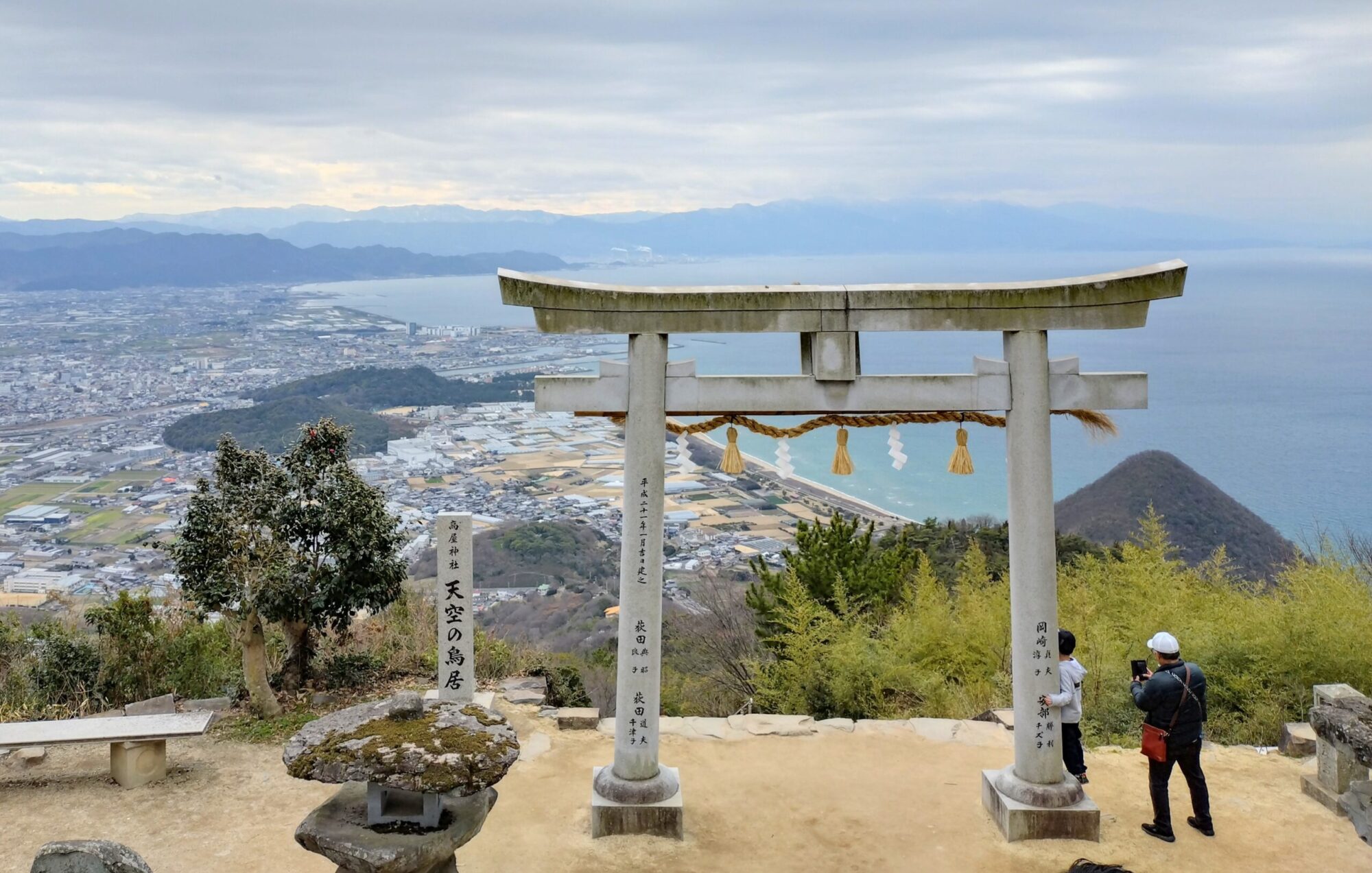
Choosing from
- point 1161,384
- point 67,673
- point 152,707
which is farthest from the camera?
point 1161,384

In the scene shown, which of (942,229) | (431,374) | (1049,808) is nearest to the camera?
(1049,808)

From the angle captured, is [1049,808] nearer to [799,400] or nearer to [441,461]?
[799,400]

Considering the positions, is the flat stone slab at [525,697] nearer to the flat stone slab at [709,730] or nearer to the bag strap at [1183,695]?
the flat stone slab at [709,730]

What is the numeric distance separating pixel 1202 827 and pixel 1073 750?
90 cm

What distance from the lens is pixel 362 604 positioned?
9.49m

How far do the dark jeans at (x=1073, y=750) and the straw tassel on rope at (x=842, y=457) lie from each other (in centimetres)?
233

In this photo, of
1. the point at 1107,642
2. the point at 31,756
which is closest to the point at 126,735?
the point at 31,756

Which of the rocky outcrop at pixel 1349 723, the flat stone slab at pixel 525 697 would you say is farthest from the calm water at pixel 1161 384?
the flat stone slab at pixel 525 697

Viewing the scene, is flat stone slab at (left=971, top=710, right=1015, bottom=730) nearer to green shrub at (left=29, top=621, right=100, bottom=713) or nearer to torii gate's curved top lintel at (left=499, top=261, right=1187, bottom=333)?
torii gate's curved top lintel at (left=499, top=261, right=1187, bottom=333)

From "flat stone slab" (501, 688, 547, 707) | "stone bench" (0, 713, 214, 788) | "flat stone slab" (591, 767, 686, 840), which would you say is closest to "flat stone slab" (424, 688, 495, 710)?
"flat stone slab" (501, 688, 547, 707)

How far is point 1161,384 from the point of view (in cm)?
5900

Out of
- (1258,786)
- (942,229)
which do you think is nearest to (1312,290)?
(942,229)

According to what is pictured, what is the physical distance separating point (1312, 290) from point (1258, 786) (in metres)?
132

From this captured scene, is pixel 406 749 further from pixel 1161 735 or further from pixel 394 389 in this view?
pixel 394 389
